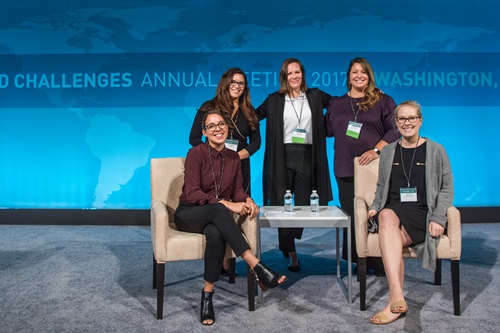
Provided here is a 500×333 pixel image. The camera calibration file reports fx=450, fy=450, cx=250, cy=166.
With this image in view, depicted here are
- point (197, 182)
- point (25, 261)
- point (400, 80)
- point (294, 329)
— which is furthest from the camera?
point (400, 80)

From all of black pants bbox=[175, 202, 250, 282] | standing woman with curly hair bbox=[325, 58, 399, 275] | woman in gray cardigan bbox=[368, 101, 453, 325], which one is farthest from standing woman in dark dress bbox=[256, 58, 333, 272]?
black pants bbox=[175, 202, 250, 282]

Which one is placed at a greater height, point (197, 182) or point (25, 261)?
point (197, 182)

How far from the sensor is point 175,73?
18.4 feet

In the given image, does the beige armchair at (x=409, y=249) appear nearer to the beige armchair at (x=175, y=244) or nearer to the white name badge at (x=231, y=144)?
the beige armchair at (x=175, y=244)

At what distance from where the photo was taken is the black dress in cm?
251

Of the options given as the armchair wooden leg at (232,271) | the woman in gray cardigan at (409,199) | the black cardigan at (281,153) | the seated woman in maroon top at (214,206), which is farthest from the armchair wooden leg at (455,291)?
the armchair wooden leg at (232,271)

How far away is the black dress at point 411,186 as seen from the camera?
2.51 m

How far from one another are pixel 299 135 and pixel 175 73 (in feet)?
9.44

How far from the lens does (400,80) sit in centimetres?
550

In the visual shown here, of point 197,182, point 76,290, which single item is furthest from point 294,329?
point 76,290

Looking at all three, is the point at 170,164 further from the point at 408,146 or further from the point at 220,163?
the point at 408,146

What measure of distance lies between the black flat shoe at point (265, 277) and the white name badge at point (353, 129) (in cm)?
124

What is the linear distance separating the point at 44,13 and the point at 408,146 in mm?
4924

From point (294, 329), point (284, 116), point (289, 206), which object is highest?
point (284, 116)
